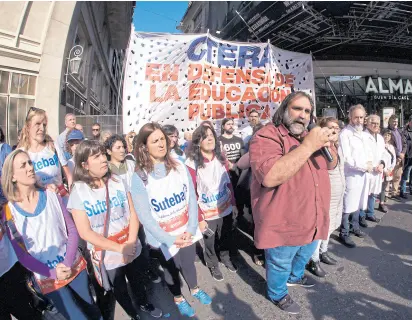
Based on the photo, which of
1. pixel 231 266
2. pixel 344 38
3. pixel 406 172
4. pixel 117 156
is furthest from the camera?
pixel 344 38

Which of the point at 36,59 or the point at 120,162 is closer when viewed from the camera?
the point at 120,162

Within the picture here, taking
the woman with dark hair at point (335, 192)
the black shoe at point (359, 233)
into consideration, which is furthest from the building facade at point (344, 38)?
the black shoe at point (359, 233)

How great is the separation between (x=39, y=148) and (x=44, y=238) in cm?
162

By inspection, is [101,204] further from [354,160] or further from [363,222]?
[363,222]

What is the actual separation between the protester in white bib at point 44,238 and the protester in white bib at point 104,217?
0.12 metres

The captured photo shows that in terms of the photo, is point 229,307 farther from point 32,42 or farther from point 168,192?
point 32,42

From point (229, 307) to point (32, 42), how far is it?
9654 millimetres

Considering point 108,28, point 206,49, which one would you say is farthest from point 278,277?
point 108,28

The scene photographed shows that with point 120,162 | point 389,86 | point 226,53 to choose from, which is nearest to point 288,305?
point 120,162

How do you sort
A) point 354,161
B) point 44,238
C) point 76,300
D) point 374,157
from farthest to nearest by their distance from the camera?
1. point 374,157
2. point 354,161
3. point 76,300
4. point 44,238

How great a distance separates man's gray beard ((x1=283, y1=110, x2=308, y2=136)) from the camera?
1.97 m

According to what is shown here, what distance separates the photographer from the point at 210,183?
2855mm

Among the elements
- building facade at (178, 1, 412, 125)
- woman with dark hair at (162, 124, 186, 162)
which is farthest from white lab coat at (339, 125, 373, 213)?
building facade at (178, 1, 412, 125)

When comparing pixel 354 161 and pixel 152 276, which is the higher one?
pixel 354 161
